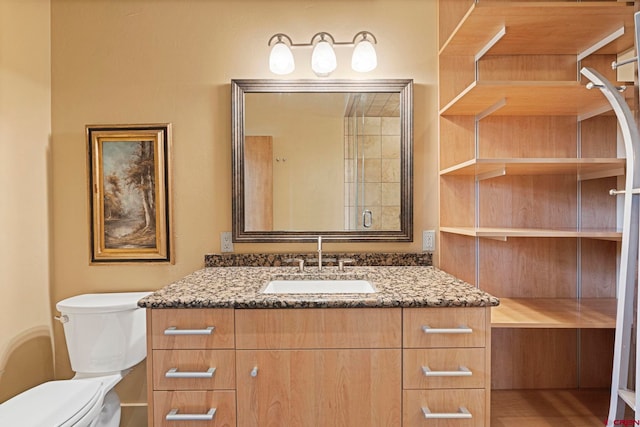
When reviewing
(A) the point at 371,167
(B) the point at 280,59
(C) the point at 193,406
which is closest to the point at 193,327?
(C) the point at 193,406

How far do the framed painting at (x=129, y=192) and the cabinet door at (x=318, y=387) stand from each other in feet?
3.18

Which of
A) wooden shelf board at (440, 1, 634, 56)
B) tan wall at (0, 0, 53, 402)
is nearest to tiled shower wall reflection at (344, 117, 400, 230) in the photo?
wooden shelf board at (440, 1, 634, 56)

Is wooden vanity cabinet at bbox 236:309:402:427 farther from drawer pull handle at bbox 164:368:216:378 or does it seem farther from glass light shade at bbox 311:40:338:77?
glass light shade at bbox 311:40:338:77

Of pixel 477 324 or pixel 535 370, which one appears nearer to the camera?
pixel 477 324

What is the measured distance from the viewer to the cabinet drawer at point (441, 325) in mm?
1480

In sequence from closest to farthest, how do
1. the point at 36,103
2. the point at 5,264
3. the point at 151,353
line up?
the point at 151,353, the point at 5,264, the point at 36,103

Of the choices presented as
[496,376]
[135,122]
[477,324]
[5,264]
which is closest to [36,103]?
[135,122]

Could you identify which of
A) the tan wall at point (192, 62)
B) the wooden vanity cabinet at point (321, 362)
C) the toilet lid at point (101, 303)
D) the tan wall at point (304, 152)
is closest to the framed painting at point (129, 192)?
the tan wall at point (192, 62)

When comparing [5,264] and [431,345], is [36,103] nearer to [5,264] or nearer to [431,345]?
[5,264]

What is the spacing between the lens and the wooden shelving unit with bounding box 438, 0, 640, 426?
2.01 metres

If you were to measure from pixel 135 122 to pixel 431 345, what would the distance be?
1829 millimetres

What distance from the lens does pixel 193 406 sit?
1477mm

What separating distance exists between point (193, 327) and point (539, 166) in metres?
1.58

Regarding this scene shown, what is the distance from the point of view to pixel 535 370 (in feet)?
6.81
